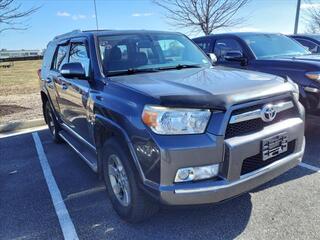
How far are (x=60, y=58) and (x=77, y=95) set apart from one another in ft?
4.96

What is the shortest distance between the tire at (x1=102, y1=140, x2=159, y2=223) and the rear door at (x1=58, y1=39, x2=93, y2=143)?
27.9 inches

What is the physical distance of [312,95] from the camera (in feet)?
16.4

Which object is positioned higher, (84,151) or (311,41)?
(311,41)

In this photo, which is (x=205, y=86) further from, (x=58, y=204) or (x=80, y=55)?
(x=58, y=204)

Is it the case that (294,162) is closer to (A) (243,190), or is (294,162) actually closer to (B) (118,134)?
(A) (243,190)

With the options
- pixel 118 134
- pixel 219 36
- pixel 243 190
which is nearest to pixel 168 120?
pixel 118 134

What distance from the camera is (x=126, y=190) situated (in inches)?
124

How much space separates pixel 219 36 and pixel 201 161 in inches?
200

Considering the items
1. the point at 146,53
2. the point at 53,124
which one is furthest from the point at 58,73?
the point at 146,53

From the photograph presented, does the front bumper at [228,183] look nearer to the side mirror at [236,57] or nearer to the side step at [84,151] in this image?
the side step at [84,151]

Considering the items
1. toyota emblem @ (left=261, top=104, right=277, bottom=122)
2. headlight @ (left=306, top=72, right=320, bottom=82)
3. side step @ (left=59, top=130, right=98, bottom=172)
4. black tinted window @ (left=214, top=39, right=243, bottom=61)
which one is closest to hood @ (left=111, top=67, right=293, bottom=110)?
toyota emblem @ (left=261, top=104, right=277, bottom=122)

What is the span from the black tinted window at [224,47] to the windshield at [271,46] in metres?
0.20

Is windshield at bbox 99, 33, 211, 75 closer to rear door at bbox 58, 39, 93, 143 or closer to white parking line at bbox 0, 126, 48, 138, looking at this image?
rear door at bbox 58, 39, 93, 143

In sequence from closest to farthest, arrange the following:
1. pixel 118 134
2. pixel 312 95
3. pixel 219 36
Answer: pixel 118 134 → pixel 312 95 → pixel 219 36
